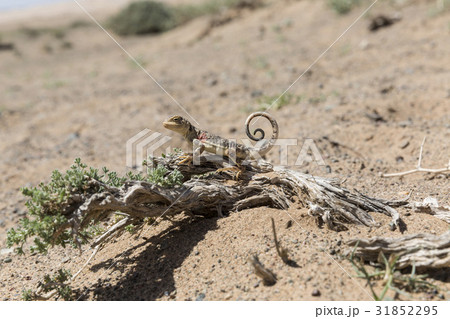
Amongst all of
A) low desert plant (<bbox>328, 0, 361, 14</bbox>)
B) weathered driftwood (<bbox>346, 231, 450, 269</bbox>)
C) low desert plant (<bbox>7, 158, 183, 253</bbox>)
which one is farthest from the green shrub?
weathered driftwood (<bbox>346, 231, 450, 269</bbox>)

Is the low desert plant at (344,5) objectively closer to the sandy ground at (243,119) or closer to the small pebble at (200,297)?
the sandy ground at (243,119)

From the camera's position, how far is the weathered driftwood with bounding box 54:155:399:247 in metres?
3.51

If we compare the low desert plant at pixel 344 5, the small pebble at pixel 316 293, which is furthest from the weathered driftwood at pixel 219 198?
the low desert plant at pixel 344 5

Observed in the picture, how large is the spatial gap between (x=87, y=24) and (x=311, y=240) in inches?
1311

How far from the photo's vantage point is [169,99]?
35.0ft

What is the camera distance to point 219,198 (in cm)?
405

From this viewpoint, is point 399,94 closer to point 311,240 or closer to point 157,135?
point 157,135

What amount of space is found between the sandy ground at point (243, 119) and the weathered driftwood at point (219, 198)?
0.15m

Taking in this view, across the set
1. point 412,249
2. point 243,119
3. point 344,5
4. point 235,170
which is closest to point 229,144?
point 235,170

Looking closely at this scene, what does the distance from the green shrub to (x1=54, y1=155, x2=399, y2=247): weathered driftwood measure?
65.9ft

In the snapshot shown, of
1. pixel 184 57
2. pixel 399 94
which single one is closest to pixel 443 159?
pixel 399 94

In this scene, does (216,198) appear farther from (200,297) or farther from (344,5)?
(344,5)

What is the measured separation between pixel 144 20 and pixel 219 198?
72.0 feet

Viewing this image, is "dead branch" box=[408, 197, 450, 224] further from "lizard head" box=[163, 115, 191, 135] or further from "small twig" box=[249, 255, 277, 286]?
"lizard head" box=[163, 115, 191, 135]
